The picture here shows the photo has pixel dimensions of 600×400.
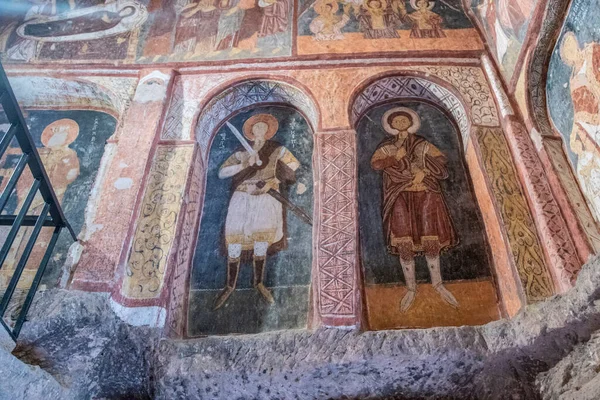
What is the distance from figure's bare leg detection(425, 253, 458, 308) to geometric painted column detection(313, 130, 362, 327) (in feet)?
2.17

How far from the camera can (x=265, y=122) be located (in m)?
5.63

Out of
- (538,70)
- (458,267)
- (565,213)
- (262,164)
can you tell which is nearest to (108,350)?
(262,164)

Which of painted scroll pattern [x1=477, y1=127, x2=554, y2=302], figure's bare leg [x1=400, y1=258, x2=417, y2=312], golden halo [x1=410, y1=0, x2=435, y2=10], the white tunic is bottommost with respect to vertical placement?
figure's bare leg [x1=400, y1=258, x2=417, y2=312]

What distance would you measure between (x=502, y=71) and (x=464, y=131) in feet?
2.74

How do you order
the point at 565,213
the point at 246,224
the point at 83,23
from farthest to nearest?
the point at 83,23
the point at 246,224
the point at 565,213

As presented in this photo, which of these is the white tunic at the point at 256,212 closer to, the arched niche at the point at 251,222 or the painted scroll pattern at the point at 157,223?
the arched niche at the point at 251,222

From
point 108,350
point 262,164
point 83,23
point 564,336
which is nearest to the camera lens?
point 564,336

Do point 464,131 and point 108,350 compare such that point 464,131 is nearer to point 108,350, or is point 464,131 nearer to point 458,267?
point 458,267

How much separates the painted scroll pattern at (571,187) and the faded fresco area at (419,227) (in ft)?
2.54

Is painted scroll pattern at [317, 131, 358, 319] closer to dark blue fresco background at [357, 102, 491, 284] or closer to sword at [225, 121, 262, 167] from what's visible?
dark blue fresco background at [357, 102, 491, 284]

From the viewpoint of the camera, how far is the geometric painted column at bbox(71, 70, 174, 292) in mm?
4070

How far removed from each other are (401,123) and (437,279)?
1960 millimetres

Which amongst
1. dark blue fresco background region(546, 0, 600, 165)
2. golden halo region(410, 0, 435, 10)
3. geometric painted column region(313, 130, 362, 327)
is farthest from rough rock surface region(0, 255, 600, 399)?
golden halo region(410, 0, 435, 10)

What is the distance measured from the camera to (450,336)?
3619mm
